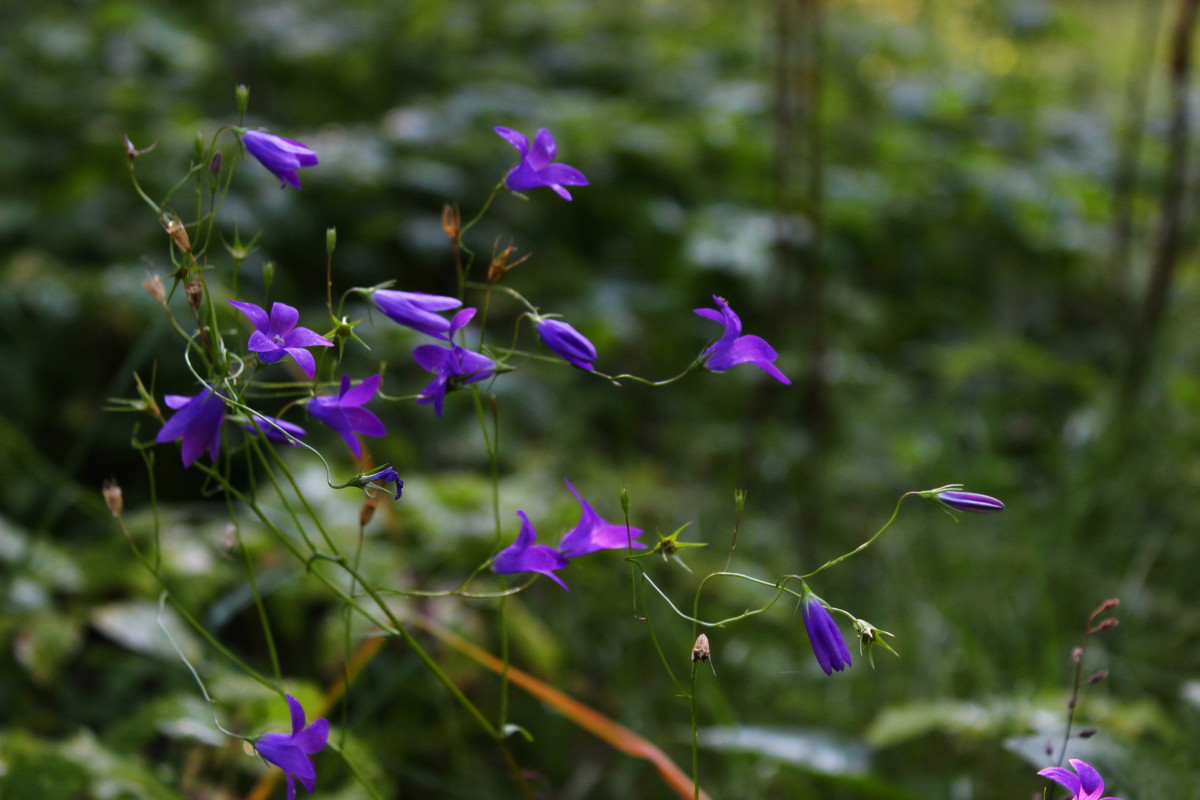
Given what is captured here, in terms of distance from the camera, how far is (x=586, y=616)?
1.91m

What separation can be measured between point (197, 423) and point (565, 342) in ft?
1.00

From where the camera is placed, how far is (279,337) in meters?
0.65

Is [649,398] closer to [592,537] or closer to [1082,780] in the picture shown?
[592,537]

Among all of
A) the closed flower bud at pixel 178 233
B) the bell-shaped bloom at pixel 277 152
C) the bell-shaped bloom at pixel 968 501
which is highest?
the bell-shaped bloom at pixel 277 152

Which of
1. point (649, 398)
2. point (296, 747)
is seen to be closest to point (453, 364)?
point (296, 747)

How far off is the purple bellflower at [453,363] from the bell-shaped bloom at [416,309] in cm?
2

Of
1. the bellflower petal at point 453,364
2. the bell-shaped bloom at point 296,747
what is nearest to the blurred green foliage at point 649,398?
the bell-shaped bloom at point 296,747

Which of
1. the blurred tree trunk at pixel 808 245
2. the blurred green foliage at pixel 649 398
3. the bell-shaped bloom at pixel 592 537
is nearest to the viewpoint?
the bell-shaped bloom at pixel 592 537

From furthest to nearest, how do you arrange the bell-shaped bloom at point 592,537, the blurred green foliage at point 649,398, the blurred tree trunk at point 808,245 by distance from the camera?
the blurred tree trunk at point 808,245 → the blurred green foliage at point 649,398 → the bell-shaped bloom at point 592,537

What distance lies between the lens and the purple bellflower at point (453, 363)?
0.69 metres

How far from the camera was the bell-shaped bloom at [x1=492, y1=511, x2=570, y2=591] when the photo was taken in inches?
28.5

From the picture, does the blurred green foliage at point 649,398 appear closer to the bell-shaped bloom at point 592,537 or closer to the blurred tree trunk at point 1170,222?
the blurred tree trunk at point 1170,222

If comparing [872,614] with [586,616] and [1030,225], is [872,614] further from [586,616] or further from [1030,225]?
[1030,225]

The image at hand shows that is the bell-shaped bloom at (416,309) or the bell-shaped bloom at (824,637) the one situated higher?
the bell-shaped bloom at (416,309)
